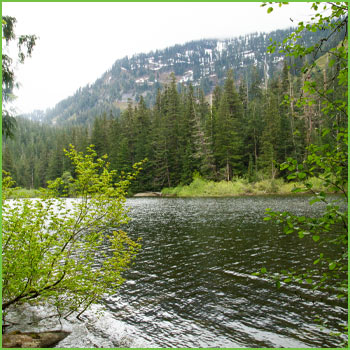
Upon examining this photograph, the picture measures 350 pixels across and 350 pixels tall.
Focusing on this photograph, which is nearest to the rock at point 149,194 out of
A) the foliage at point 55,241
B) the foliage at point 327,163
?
the foliage at point 55,241

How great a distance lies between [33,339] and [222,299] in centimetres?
506

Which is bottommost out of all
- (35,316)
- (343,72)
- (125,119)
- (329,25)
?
(35,316)

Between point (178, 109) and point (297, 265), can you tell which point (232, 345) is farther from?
point (178, 109)

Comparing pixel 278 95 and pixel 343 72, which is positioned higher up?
pixel 278 95

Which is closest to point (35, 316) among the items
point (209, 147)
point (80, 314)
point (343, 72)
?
point (80, 314)

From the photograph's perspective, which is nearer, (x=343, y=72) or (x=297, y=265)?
(x=343, y=72)

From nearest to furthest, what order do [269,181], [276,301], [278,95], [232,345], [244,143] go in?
[232,345] < [276,301] < [269,181] < [244,143] < [278,95]

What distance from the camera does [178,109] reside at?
6556 cm

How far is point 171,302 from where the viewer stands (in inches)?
340

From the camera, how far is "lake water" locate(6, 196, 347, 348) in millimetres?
6617

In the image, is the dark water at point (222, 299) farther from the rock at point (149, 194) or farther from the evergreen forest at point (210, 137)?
the rock at point (149, 194)

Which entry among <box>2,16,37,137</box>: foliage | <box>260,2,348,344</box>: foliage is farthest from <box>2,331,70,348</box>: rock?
<box>2,16,37,137</box>: foliage

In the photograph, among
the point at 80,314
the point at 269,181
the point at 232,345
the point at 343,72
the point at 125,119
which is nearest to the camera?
the point at 343,72

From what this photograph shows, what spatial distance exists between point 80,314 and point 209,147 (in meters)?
50.2
